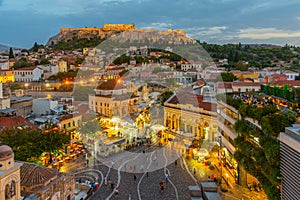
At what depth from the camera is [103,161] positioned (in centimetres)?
2183

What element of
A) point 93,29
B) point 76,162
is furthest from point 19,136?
point 93,29

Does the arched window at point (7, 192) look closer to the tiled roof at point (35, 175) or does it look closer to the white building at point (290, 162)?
the tiled roof at point (35, 175)

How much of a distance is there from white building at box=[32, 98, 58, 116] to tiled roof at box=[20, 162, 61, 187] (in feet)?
58.2

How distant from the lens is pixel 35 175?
39.6 feet

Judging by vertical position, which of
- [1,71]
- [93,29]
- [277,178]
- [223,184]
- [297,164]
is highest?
[93,29]

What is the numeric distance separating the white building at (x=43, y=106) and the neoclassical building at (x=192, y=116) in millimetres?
12073

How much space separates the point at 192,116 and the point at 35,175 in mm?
17648

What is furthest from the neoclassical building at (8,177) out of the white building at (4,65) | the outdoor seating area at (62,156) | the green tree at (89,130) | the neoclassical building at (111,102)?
the white building at (4,65)

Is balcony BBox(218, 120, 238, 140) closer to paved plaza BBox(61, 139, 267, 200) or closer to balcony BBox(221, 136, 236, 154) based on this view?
balcony BBox(221, 136, 236, 154)

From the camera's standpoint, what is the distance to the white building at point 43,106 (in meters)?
30.0

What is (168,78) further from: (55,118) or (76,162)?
(76,162)

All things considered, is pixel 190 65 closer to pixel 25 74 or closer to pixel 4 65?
pixel 25 74

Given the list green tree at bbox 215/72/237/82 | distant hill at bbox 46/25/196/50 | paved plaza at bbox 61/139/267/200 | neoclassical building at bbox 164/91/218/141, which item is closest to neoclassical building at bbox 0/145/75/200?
paved plaza at bbox 61/139/267/200

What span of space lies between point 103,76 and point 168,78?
597 inches
